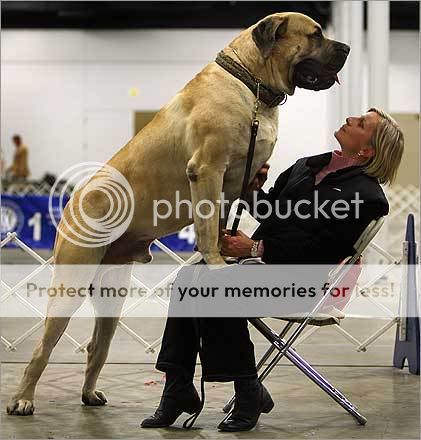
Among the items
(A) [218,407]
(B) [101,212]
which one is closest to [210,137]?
(B) [101,212]

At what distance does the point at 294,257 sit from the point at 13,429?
1.18 metres

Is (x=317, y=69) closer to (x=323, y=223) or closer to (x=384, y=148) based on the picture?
(x=384, y=148)

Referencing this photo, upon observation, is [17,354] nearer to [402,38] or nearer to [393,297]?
[393,297]

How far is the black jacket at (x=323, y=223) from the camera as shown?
2973 mm

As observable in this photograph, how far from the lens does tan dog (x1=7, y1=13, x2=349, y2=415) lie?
2.86m

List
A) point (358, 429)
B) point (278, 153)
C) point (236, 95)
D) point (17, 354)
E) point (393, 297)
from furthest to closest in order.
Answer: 1. point (278, 153)
2. point (393, 297)
3. point (17, 354)
4. point (358, 429)
5. point (236, 95)

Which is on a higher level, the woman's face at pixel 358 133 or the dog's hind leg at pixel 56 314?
the woman's face at pixel 358 133

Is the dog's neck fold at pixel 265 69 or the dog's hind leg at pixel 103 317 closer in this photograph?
the dog's neck fold at pixel 265 69

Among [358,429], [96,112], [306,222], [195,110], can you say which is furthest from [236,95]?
[96,112]

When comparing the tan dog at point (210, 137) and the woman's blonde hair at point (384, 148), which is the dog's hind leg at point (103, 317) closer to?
the tan dog at point (210, 137)

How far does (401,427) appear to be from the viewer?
3.13 metres

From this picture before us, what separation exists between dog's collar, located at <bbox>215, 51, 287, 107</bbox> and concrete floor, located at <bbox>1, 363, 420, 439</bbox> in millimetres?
1193

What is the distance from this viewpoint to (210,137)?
285cm

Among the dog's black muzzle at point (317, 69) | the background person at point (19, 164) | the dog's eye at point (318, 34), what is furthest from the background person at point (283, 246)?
the background person at point (19, 164)
